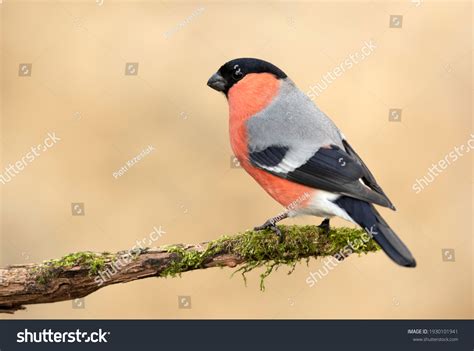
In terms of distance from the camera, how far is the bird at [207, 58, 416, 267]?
464cm

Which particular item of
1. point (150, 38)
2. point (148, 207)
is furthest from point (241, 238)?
point (150, 38)

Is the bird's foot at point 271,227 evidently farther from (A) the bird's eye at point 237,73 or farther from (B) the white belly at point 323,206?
(A) the bird's eye at point 237,73

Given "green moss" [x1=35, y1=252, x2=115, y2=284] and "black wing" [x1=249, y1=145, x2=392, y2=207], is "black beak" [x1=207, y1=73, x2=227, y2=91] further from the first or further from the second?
"green moss" [x1=35, y1=252, x2=115, y2=284]

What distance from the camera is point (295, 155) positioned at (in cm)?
498

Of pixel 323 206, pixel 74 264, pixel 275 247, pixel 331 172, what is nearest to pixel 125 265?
pixel 74 264

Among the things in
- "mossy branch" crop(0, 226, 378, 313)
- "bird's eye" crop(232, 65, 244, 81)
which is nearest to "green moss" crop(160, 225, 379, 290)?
"mossy branch" crop(0, 226, 378, 313)

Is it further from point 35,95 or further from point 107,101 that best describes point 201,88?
point 35,95

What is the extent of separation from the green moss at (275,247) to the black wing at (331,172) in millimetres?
394

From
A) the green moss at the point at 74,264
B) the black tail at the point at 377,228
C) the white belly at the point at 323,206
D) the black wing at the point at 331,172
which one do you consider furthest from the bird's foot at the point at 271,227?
the green moss at the point at 74,264

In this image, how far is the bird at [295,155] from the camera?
4.64 metres

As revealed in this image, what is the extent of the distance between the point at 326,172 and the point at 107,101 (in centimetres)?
426

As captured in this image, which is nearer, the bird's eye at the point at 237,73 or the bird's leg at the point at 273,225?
the bird's leg at the point at 273,225

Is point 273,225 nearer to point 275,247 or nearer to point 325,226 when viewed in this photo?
point 275,247

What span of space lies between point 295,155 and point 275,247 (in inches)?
26.9
